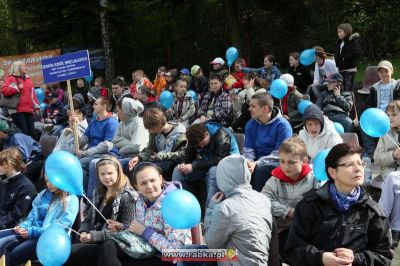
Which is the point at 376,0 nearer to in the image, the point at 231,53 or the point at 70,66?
the point at 231,53

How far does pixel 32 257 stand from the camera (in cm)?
456

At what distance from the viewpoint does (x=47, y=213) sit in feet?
15.3

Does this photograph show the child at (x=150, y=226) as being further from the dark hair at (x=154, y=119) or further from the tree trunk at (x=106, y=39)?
the tree trunk at (x=106, y=39)

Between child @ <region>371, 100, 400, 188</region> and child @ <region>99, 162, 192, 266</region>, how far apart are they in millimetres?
1914

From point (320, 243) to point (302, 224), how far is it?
15 cm

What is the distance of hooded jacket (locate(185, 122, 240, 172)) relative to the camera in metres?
5.27

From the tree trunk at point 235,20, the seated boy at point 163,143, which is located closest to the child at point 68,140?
the seated boy at point 163,143

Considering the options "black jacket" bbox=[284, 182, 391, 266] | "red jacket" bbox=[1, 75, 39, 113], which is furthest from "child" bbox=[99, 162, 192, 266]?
"red jacket" bbox=[1, 75, 39, 113]

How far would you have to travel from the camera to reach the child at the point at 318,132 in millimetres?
5059

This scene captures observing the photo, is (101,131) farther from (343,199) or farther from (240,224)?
(343,199)

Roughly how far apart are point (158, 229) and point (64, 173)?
97cm

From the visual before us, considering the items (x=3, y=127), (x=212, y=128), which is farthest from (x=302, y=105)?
(x=3, y=127)

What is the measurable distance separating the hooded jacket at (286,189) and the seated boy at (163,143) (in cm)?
175

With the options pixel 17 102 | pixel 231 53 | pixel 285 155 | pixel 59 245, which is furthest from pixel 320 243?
pixel 231 53
